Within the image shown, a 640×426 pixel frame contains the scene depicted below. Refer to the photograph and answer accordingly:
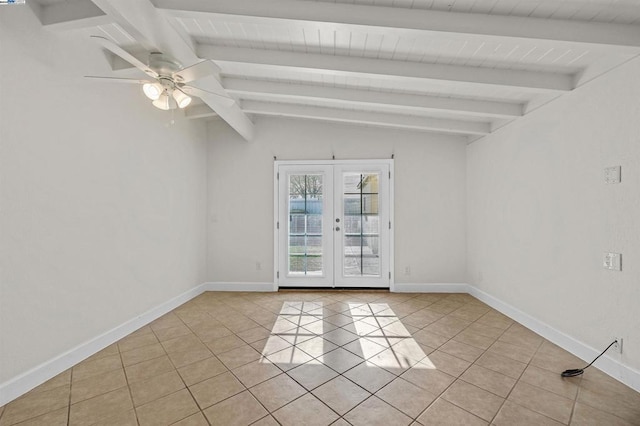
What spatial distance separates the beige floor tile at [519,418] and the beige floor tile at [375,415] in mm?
579

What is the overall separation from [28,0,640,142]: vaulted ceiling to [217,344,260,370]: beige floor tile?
8.43ft

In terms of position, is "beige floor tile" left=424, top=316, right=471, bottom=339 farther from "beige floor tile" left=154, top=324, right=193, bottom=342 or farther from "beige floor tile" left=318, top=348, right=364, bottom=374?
"beige floor tile" left=154, top=324, right=193, bottom=342

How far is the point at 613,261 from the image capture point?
2086 millimetres

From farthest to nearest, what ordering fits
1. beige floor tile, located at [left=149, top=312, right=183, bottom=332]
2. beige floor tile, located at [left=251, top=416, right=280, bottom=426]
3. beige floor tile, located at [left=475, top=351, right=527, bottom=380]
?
beige floor tile, located at [left=149, top=312, right=183, bottom=332] → beige floor tile, located at [left=475, top=351, right=527, bottom=380] → beige floor tile, located at [left=251, top=416, right=280, bottom=426]

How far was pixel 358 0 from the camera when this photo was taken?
5.91 feet

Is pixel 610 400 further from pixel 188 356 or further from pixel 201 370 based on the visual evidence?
pixel 188 356

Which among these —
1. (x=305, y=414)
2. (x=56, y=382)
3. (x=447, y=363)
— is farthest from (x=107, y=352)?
(x=447, y=363)

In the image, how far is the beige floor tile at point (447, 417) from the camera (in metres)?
1.62

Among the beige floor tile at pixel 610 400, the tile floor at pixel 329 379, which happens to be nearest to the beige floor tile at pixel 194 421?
the tile floor at pixel 329 379

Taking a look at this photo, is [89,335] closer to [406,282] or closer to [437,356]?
[437,356]

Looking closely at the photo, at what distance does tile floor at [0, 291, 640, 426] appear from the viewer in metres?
1.69

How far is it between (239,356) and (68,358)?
4.51ft

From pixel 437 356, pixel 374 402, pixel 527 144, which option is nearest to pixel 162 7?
pixel 374 402

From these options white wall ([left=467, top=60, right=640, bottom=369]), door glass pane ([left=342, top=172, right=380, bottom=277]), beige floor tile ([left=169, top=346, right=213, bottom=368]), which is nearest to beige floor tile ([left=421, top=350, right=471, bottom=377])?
white wall ([left=467, top=60, right=640, bottom=369])
